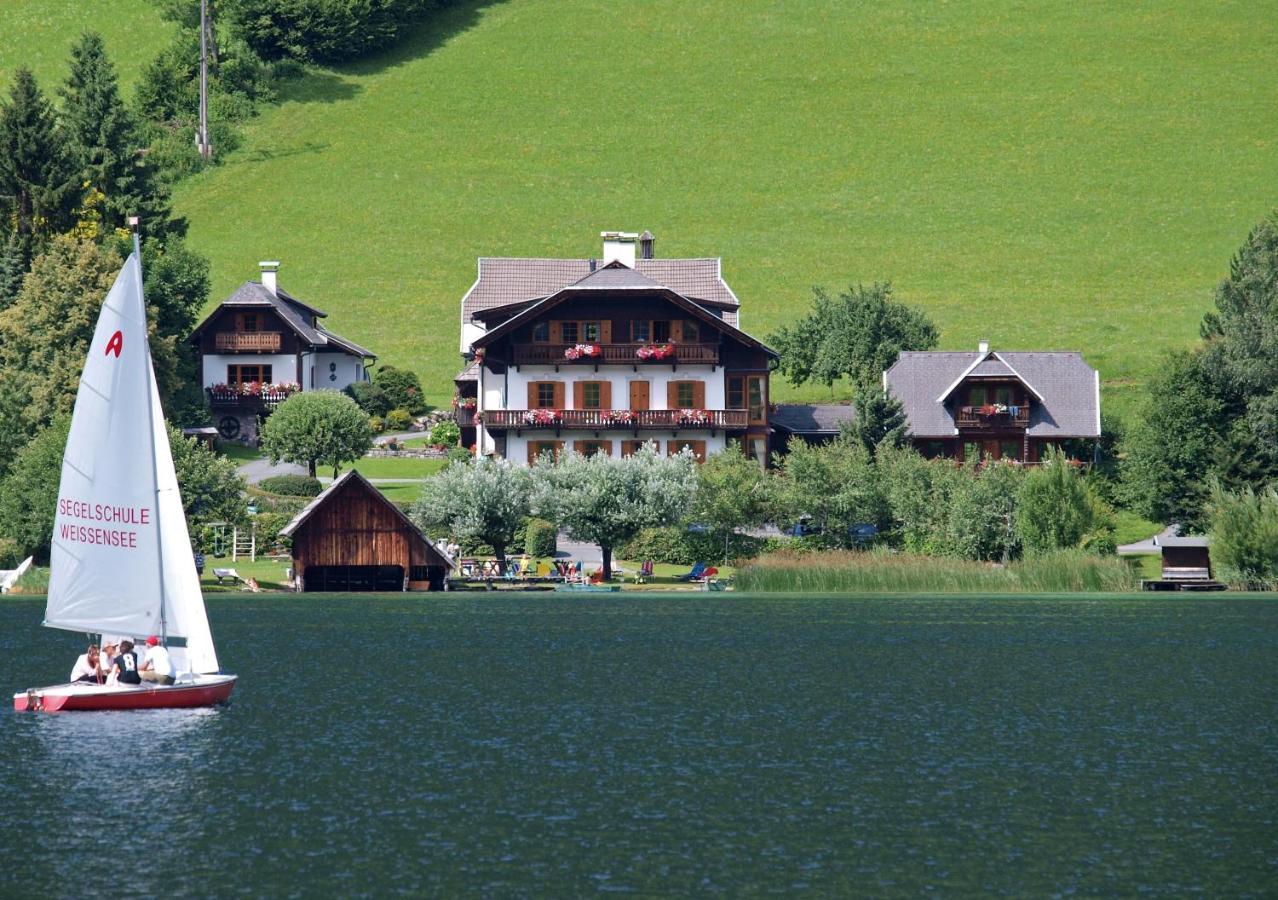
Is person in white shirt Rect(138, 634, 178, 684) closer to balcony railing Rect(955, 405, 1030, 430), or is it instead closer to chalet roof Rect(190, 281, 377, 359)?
balcony railing Rect(955, 405, 1030, 430)

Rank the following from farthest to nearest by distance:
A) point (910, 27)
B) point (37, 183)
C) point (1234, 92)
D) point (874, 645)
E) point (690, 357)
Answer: point (910, 27) < point (1234, 92) < point (37, 183) < point (690, 357) < point (874, 645)

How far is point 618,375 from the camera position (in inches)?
3912

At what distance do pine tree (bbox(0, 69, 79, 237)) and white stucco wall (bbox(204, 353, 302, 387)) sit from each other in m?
12.1

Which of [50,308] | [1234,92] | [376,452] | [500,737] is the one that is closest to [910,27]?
[1234,92]

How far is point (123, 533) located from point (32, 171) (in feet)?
258

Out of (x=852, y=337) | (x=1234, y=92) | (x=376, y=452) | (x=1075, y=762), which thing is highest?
(x=1234, y=92)

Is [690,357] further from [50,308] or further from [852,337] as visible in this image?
[50,308]

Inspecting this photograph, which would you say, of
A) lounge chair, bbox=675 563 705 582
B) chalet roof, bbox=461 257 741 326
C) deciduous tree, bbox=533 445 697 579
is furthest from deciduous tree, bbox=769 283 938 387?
lounge chair, bbox=675 563 705 582

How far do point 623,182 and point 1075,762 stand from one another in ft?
416

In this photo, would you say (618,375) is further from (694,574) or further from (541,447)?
(694,574)

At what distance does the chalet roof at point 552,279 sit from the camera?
358 feet

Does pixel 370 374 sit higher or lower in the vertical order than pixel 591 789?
higher

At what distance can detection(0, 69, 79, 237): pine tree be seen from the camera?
114000 mm

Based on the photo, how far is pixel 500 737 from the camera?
134ft
